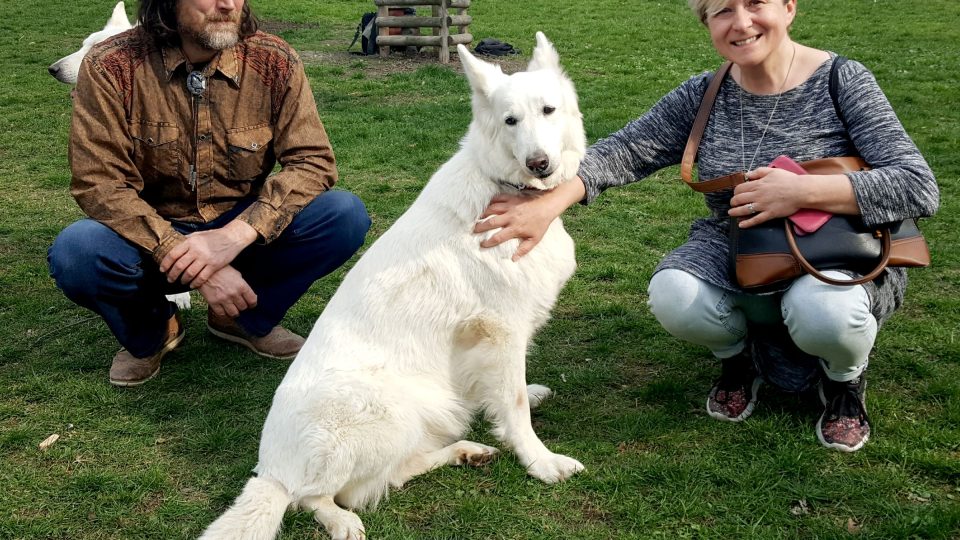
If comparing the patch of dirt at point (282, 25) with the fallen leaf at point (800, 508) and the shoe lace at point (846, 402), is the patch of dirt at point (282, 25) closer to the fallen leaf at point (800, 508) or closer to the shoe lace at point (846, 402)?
the shoe lace at point (846, 402)

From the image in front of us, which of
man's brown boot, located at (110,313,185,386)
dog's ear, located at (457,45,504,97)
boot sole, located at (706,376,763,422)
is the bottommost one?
man's brown boot, located at (110,313,185,386)

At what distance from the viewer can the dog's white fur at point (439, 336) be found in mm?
2691

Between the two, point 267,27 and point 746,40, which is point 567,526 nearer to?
point 746,40

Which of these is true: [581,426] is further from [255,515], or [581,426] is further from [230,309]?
[230,309]

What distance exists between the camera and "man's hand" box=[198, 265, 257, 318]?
11.5 ft

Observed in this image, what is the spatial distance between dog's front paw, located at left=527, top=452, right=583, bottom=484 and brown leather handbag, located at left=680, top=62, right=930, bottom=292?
3.18ft

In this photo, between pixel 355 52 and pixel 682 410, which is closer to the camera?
pixel 682 410

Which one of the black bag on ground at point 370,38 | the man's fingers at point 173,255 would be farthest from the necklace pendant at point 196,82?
the black bag on ground at point 370,38

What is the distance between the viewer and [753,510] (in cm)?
272

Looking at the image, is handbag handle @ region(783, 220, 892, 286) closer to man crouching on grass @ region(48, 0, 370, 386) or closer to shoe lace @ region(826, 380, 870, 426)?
shoe lace @ region(826, 380, 870, 426)

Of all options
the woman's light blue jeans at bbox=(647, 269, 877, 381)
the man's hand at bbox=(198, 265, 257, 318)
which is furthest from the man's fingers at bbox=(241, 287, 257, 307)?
the woman's light blue jeans at bbox=(647, 269, 877, 381)

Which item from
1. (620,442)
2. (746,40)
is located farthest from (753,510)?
(746,40)

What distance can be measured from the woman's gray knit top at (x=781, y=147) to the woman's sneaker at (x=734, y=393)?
411mm

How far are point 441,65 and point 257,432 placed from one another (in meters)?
9.29
